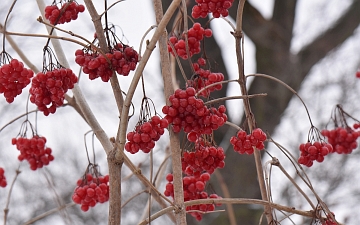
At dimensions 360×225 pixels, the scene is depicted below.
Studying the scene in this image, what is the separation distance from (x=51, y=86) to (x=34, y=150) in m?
0.43

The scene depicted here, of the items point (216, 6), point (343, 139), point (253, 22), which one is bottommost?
point (216, 6)

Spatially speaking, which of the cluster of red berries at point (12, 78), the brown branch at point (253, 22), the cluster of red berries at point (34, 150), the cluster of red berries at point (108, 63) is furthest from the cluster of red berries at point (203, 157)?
the brown branch at point (253, 22)

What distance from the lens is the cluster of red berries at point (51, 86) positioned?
2.16 feet

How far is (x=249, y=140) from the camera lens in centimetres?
74

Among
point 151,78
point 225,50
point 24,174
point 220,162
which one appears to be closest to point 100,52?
point 220,162

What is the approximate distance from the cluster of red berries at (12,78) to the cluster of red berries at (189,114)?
0.81 feet

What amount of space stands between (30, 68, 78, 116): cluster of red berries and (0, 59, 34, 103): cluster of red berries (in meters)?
0.06

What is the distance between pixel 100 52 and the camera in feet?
1.98

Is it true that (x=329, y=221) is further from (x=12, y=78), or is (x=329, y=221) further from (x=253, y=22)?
(x=253, y=22)

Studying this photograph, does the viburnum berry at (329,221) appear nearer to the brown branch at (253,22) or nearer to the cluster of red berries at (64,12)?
the cluster of red berries at (64,12)

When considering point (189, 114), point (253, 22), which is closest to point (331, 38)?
point (253, 22)

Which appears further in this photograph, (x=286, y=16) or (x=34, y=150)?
(x=286, y=16)

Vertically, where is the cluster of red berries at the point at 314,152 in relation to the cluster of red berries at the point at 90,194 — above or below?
above

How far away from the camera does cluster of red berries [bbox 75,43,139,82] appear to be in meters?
0.64
